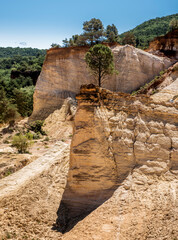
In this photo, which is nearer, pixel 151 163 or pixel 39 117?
pixel 151 163

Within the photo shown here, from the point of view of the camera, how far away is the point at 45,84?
86.6 ft

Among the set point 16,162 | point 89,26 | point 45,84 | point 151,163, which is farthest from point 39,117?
point 151,163

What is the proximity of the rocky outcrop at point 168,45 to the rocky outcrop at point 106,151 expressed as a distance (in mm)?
24960

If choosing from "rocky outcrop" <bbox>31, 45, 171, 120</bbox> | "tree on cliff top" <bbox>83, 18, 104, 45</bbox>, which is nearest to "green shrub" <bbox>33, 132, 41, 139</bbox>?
"rocky outcrop" <bbox>31, 45, 171, 120</bbox>

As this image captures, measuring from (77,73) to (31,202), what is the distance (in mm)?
21266

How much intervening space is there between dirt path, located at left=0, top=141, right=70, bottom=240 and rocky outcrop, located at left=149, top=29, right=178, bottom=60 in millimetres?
26643

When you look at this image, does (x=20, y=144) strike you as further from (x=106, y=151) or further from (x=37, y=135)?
(x=106, y=151)

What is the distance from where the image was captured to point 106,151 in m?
6.69

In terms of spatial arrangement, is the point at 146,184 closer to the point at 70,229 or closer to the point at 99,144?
the point at 99,144

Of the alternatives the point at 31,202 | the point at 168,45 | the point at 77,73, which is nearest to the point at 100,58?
the point at 77,73

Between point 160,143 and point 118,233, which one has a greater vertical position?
point 160,143

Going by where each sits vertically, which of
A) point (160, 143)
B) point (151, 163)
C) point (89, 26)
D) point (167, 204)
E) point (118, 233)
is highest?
point (89, 26)

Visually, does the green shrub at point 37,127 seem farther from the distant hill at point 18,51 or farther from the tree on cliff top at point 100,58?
the distant hill at point 18,51

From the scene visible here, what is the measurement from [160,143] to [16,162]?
10.6 metres
